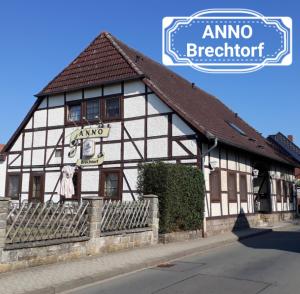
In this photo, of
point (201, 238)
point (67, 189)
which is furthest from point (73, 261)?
point (67, 189)

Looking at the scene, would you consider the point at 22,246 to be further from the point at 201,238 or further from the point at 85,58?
the point at 85,58

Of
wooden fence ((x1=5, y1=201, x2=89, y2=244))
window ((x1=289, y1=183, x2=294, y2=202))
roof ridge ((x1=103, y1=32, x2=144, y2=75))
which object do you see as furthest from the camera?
window ((x1=289, y1=183, x2=294, y2=202))

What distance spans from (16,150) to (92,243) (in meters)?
13.0

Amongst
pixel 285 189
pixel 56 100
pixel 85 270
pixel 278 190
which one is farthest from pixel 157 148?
pixel 285 189

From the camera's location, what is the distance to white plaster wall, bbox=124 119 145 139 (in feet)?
60.4

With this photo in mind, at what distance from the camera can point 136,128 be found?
18578mm

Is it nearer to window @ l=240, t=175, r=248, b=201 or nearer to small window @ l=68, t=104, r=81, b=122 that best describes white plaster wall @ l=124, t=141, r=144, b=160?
small window @ l=68, t=104, r=81, b=122

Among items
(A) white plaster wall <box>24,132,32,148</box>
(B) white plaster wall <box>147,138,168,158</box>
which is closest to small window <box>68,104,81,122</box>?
(A) white plaster wall <box>24,132,32,148</box>

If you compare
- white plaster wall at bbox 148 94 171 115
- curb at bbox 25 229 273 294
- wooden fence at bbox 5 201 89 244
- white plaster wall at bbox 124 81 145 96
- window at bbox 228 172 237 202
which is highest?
white plaster wall at bbox 124 81 145 96

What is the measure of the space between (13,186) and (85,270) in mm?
14472

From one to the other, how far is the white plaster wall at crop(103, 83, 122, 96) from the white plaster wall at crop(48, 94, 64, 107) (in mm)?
2761

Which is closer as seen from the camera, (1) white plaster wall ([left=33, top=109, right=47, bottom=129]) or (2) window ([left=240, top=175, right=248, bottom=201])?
(2) window ([left=240, top=175, right=248, bottom=201])

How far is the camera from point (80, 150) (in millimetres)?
20250

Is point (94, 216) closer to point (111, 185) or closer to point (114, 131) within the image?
point (111, 185)
